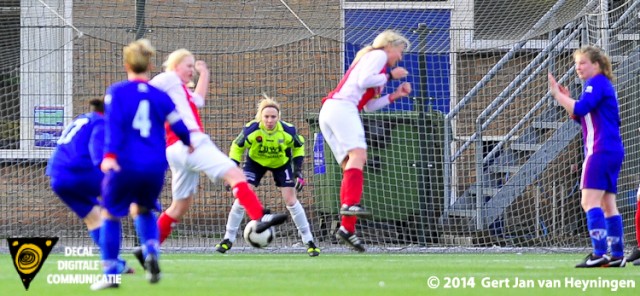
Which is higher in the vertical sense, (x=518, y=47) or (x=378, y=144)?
(x=518, y=47)

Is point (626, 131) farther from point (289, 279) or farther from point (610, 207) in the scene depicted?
point (289, 279)

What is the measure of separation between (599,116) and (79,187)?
441 cm

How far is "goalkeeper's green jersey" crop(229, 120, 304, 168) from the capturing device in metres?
13.8

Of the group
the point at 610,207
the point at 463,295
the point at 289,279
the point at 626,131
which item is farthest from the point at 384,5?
the point at 463,295

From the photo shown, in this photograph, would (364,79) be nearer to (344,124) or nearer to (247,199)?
(344,124)

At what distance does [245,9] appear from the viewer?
52.2ft

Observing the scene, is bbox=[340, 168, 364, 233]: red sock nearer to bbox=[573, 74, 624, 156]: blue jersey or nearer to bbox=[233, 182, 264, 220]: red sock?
bbox=[233, 182, 264, 220]: red sock

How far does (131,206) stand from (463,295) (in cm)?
262

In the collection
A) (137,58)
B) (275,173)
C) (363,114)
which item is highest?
(363,114)

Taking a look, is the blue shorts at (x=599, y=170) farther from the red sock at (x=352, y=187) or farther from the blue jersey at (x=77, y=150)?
the blue jersey at (x=77, y=150)

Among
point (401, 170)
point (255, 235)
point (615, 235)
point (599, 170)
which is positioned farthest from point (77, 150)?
point (401, 170)

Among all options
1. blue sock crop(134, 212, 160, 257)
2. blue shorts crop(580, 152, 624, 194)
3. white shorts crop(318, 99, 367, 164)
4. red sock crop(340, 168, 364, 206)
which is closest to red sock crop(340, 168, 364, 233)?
red sock crop(340, 168, 364, 206)

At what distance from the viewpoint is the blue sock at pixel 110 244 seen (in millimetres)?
8820

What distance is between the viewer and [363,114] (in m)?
15.8
